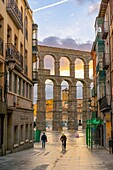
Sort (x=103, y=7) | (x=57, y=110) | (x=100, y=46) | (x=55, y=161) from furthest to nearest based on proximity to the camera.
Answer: (x=57, y=110)
(x=100, y=46)
(x=103, y=7)
(x=55, y=161)

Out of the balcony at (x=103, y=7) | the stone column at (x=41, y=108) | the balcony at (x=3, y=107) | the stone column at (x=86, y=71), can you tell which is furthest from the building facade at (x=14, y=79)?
the stone column at (x=86, y=71)

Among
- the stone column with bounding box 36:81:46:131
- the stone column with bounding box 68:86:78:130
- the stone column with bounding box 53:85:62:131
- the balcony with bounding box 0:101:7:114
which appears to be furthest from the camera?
the stone column with bounding box 68:86:78:130

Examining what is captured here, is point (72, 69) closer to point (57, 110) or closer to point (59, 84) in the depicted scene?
point (59, 84)

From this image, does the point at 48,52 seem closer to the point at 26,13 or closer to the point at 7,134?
the point at 26,13

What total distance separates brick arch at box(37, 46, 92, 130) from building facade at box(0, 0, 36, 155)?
165ft

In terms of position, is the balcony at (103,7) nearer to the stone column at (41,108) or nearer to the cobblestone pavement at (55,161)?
the cobblestone pavement at (55,161)

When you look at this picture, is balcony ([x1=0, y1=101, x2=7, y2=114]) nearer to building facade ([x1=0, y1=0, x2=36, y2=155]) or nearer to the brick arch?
building facade ([x1=0, y1=0, x2=36, y2=155])

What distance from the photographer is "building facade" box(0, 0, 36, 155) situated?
1948 cm

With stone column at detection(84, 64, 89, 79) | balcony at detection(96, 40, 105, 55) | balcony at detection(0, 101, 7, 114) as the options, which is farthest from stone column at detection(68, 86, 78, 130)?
balcony at detection(0, 101, 7, 114)

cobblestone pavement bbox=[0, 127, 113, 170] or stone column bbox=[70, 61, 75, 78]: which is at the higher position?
stone column bbox=[70, 61, 75, 78]

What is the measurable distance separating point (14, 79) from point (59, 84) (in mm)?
60233

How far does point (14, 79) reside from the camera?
23016 millimetres

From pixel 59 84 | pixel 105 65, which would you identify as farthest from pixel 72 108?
pixel 105 65

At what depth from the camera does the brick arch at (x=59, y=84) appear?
81.1 metres
